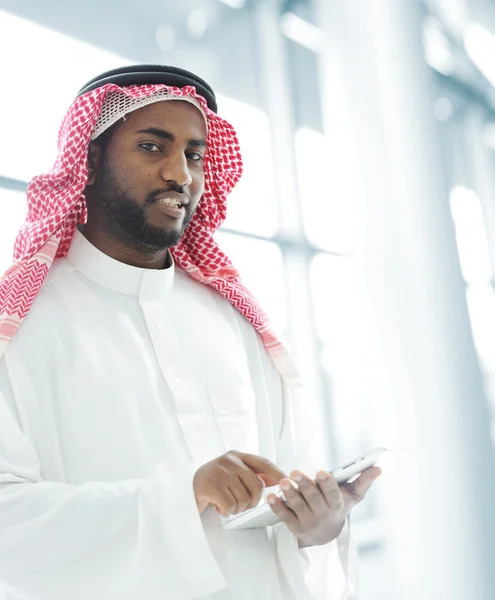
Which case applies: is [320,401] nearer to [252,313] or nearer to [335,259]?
[335,259]

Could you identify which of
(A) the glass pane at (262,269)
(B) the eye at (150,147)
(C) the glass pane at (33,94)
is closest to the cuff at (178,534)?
(B) the eye at (150,147)

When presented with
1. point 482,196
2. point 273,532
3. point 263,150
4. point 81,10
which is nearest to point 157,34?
point 81,10

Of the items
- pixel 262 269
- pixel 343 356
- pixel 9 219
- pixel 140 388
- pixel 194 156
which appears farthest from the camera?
pixel 343 356

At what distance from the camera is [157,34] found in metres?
2.89

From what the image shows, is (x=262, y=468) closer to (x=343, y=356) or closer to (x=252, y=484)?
(x=252, y=484)

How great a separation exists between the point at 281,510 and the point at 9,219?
5.00 ft

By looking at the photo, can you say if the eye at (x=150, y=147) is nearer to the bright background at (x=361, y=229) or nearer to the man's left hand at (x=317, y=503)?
the man's left hand at (x=317, y=503)

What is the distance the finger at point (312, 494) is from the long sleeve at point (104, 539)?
0.56 ft

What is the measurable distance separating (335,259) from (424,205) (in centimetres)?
64

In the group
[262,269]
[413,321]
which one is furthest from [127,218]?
[413,321]

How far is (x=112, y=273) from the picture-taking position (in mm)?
1489

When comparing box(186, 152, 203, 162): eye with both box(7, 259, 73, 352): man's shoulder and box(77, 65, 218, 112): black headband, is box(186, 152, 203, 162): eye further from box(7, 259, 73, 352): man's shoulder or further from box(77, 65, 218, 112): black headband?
box(7, 259, 73, 352): man's shoulder

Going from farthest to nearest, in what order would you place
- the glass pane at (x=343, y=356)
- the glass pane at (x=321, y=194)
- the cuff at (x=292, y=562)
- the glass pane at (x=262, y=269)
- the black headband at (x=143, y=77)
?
the glass pane at (x=321, y=194)
the glass pane at (x=343, y=356)
the glass pane at (x=262, y=269)
the black headband at (x=143, y=77)
the cuff at (x=292, y=562)

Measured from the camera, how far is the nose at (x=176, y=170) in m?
1.47
